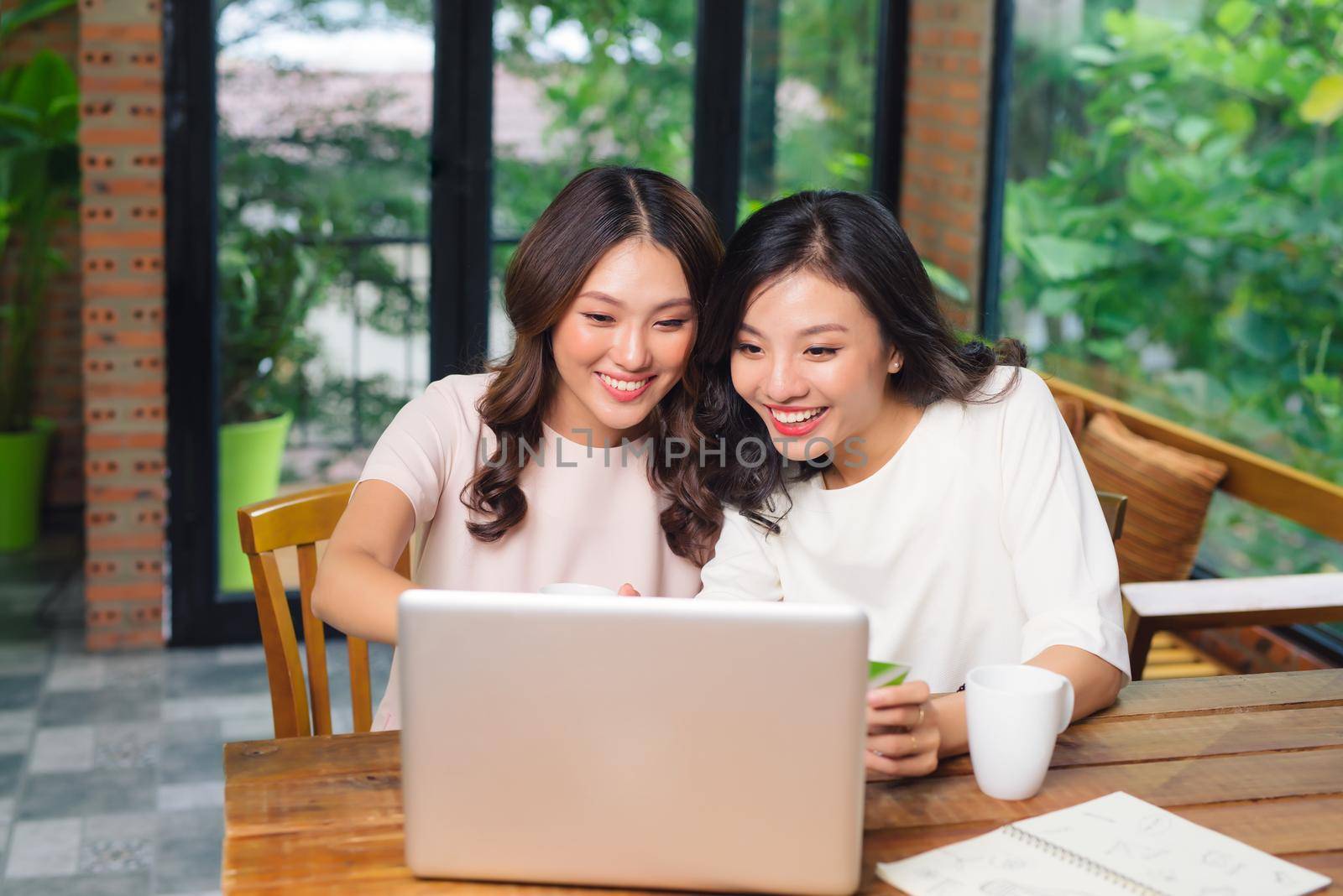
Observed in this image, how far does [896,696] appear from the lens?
132 centimetres

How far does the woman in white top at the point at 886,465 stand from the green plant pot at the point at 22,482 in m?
3.12

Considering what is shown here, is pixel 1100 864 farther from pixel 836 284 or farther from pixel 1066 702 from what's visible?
pixel 836 284

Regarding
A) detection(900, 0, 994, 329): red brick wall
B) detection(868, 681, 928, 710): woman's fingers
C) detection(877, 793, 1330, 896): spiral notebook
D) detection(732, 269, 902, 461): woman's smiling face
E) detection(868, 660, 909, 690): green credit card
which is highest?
detection(900, 0, 994, 329): red brick wall

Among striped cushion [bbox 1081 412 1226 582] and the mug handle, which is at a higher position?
the mug handle

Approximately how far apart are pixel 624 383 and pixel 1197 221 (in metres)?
2.02

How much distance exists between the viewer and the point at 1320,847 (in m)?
1.24

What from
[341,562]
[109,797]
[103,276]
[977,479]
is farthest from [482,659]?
[103,276]

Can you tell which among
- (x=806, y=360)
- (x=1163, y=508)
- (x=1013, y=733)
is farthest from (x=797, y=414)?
(x=1163, y=508)

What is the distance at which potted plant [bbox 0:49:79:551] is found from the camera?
392cm

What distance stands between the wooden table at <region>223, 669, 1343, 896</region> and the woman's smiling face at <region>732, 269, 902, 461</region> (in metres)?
0.43

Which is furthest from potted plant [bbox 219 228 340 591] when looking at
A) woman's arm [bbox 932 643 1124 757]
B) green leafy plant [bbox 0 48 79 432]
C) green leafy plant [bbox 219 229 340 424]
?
woman's arm [bbox 932 643 1124 757]

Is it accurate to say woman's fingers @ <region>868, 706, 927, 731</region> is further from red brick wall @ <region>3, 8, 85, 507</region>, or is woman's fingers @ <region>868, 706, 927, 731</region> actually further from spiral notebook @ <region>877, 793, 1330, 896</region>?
red brick wall @ <region>3, 8, 85, 507</region>

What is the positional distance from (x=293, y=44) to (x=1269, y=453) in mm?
2468

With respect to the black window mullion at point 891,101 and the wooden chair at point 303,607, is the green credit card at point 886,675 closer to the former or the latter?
the wooden chair at point 303,607
